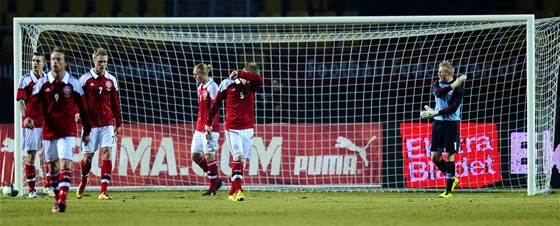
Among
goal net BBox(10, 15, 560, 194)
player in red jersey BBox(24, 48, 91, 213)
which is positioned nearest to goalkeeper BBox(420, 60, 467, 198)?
goal net BBox(10, 15, 560, 194)

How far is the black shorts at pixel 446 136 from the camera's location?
48.9ft

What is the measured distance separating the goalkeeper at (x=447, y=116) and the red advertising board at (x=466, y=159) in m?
2.15

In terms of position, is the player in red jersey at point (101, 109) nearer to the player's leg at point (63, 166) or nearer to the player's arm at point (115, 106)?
the player's arm at point (115, 106)

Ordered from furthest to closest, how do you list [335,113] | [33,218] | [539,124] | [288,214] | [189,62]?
1. [189,62]
2. [335,113]
3. [539,124]
4. [288,214]
5. [33,218]

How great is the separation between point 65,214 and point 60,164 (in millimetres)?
535

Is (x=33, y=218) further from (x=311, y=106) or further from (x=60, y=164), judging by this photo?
(x=311, y=106)

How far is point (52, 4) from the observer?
25125 millimetres

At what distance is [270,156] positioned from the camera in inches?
695

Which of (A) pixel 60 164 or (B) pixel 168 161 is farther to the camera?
(B) pixel 168 161

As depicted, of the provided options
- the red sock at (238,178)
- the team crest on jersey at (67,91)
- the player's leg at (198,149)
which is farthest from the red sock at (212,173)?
the team crest on jersey at (67,91)

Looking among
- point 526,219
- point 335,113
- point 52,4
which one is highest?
point 52,4

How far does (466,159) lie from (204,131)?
412 centimetres

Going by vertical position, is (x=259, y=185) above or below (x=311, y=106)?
below

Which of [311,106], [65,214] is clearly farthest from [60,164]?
[311,106]
